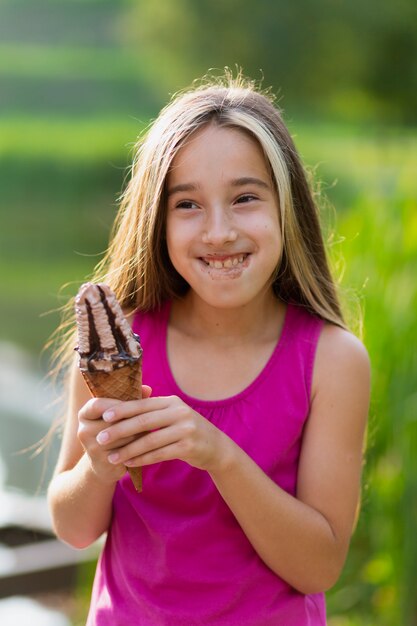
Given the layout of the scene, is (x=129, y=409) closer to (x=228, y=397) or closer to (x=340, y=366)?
(x=228, y=397)

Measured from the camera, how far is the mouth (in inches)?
76.4

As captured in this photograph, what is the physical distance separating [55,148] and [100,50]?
3796 millimetres

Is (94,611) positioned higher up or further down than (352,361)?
further down

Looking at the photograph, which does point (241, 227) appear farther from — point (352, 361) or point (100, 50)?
point (100, 50)

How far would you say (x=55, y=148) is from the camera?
1391 cm

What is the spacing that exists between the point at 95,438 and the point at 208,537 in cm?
35

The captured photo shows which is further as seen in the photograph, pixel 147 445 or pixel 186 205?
pixel 186 205

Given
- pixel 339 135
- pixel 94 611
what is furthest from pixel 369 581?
pixel 339 135

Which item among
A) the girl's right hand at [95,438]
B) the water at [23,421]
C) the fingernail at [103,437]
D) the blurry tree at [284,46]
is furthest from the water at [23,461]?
the blurry tree at [284,46]

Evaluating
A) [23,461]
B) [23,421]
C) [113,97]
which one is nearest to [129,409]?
[23,461]

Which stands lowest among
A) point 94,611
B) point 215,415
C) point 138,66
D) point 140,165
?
point 94,611

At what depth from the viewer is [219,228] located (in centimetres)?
190

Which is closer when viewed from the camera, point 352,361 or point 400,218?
point 352,361

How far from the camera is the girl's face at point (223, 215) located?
1.94 metres
